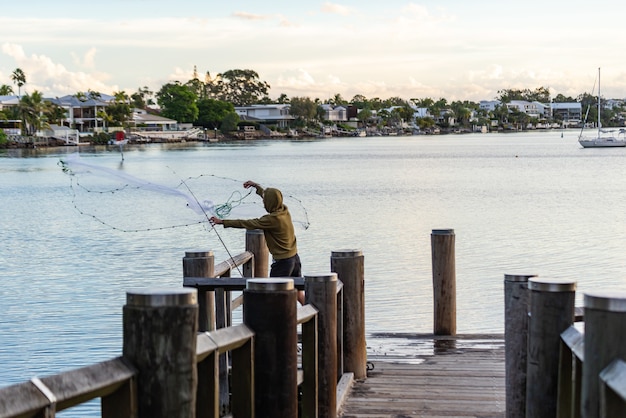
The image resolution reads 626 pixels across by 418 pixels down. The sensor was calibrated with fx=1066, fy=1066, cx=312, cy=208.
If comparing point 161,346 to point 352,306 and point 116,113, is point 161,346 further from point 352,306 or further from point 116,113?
point 116,113

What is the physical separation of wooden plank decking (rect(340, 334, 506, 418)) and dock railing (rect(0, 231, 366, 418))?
1.05 ft

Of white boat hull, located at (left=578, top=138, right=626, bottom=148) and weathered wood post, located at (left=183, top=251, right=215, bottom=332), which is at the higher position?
weathered wood post, located at (left=183, top=251, right=215, bottom=332)

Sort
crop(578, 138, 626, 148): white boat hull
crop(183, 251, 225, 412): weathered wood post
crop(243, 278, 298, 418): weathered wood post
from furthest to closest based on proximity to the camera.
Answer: crop(578, 138, 626, 148): white boat hull, crop(183, 251, 225, 412): weathered wood post, crop(243, 278, 298, 418): weathered wood post

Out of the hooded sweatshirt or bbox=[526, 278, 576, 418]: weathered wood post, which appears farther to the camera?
the hooded sweatshirt

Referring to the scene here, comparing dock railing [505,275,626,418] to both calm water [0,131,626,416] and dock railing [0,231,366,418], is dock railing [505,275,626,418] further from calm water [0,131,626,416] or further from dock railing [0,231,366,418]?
calm water [0,131,626,416]

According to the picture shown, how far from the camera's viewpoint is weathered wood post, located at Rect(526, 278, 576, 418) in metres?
5.28

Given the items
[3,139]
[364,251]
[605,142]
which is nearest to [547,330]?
[364,251]

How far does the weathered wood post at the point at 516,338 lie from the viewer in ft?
21.1

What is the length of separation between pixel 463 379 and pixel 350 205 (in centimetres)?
4232

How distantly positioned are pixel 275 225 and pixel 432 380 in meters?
2.22

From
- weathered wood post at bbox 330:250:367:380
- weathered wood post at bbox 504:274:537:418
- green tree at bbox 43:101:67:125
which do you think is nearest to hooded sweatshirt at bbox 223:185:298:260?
weathered wood post at bbox 330:250:367:380

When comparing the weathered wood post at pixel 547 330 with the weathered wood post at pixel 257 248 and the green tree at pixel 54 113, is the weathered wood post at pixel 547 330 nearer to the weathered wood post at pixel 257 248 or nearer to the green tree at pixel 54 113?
the weathered wood post at pixel 257 248

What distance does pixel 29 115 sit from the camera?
177 m

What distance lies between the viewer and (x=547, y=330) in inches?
210
